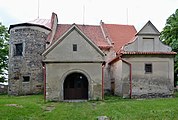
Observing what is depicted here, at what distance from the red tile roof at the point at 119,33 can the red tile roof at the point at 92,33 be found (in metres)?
0.80

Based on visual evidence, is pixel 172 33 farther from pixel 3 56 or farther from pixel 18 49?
pixel 3 56

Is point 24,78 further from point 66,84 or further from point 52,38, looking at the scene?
point 66,84

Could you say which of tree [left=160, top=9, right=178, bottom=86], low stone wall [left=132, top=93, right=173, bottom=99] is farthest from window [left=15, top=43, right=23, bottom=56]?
tree [left=160, top=9, right=178, bottom=86]

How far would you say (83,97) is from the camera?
2073 cm

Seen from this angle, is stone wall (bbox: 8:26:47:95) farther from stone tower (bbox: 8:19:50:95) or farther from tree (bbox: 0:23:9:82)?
tree (bbox: 0:23:9:82)

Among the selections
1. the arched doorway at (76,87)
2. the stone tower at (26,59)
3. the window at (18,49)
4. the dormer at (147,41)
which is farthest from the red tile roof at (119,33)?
the window at (18,49)

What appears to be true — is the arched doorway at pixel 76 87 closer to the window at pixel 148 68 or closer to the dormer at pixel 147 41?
the dormer at pixel 147 41

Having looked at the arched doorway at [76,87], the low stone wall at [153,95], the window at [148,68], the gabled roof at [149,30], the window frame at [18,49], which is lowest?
the low stone wall at [153,95]

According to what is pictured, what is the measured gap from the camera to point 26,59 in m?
26.2

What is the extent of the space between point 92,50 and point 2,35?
64.0 feet

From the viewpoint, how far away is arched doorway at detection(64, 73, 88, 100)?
2069cm

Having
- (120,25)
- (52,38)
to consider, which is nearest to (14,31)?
(52,38)

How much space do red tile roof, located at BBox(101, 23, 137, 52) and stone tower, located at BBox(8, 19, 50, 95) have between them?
7635mm

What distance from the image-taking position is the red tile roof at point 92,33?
89.7 ft
